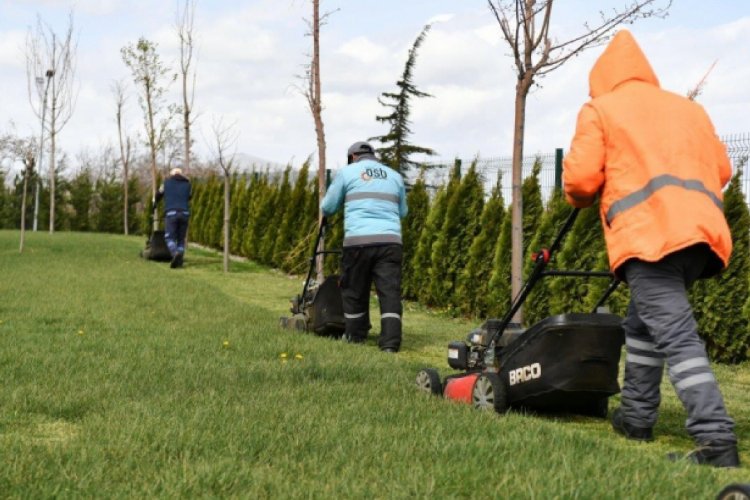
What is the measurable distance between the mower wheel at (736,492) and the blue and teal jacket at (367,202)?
552 centimetres

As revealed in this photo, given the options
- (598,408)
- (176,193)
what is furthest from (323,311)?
(176,193)

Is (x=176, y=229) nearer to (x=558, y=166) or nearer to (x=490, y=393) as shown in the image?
(x=558, y=166)

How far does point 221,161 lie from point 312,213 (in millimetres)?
2079

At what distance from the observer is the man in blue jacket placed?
328 inches

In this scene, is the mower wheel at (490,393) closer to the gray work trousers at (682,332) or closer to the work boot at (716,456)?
the gray work trousers at (682,332)

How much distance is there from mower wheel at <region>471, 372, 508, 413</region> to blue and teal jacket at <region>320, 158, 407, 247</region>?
3193 millimetres

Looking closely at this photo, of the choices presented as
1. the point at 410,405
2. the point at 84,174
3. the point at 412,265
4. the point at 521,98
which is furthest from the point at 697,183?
the point at 84,174

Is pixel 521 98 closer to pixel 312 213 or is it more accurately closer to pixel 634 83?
pixel 634 83

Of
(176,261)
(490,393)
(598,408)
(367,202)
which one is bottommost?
(598,408)

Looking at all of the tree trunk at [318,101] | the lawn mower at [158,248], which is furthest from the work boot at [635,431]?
the lawn mower at [158,248]

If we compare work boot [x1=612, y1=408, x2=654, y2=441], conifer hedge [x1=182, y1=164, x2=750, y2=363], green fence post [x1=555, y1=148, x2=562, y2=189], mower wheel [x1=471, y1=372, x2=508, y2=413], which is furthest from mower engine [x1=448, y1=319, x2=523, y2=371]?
green fence post [x1=555, y1=148, x2=562, y2=189]

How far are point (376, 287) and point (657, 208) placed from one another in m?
4.43

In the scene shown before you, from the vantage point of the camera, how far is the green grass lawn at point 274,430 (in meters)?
3.49

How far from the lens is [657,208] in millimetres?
4250
